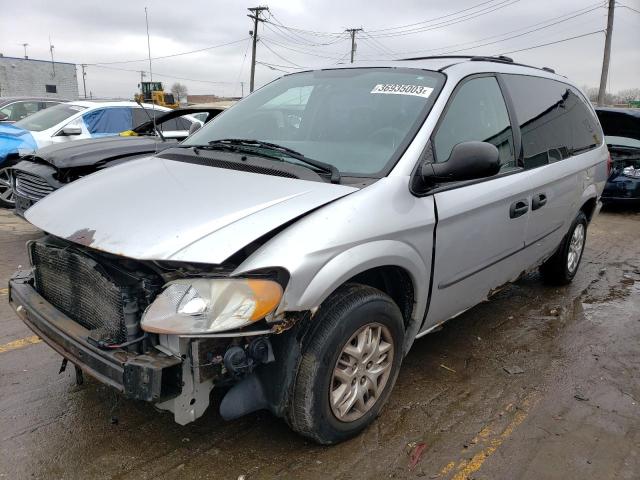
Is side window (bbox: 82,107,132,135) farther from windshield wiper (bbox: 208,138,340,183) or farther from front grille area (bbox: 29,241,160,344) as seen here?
front grille area (bbox: 29,241,160,344)

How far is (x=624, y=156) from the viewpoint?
29.9 feet

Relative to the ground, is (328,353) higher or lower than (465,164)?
lower

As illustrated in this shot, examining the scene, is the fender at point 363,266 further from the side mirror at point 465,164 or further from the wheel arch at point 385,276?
the side mirror at point 465,164

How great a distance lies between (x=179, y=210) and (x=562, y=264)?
3972mm

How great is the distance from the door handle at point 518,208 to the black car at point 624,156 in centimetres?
660

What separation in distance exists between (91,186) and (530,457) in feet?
8.78

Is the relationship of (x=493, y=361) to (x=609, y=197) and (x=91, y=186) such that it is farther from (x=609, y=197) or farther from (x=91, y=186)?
(x=609, y=197)

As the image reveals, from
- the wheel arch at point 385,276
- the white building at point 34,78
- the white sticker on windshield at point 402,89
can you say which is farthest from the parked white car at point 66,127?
the white building at point 34,78

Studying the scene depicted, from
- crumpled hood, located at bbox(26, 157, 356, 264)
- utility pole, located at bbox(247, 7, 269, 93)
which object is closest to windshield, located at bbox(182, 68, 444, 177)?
crumpled hood, located at bbox(26, 157, 356, 264)

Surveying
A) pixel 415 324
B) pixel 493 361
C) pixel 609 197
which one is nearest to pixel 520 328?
pixel 493 361

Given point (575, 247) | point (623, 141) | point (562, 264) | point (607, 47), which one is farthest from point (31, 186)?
point (607, 47)

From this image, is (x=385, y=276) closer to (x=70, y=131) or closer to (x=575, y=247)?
(x=575, y=247)

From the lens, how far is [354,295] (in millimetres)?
2398

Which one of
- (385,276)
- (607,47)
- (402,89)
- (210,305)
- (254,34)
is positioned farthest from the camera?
(254,34)
